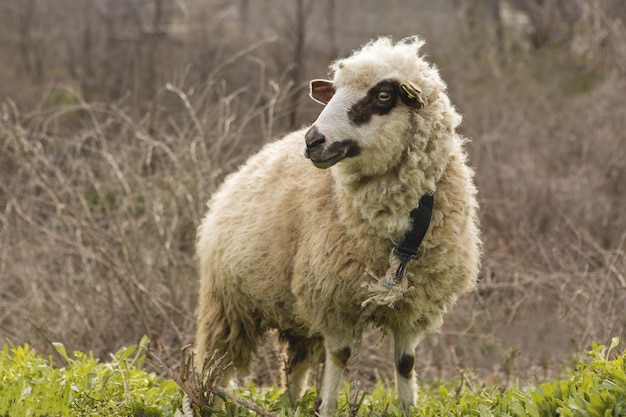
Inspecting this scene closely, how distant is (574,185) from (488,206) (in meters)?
1.40

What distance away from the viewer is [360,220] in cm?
426

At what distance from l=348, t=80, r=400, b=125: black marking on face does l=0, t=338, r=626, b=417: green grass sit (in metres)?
1.54

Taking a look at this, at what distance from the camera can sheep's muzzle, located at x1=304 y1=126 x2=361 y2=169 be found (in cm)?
393

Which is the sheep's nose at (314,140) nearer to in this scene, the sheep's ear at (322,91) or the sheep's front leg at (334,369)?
the sheep's ear at (322,91)

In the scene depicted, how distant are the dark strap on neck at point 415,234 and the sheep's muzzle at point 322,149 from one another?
1.71 feet

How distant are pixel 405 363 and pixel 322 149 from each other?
1381mm

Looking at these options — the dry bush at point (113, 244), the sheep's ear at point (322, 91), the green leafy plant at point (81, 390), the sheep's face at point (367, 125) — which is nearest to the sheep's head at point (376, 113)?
the sheep's face at point (367, 125)

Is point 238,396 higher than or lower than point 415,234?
lower

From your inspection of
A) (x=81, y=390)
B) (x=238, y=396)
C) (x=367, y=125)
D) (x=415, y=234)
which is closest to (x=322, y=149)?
(x=367, y=125)

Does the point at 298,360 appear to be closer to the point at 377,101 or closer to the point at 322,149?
the point at 322,149

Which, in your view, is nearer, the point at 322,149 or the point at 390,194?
the point at 322,149

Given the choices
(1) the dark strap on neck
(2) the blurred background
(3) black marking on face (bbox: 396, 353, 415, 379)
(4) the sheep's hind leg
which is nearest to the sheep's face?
(1) the dark strap on neck

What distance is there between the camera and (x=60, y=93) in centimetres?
1448

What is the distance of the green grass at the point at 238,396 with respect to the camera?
380 cm
